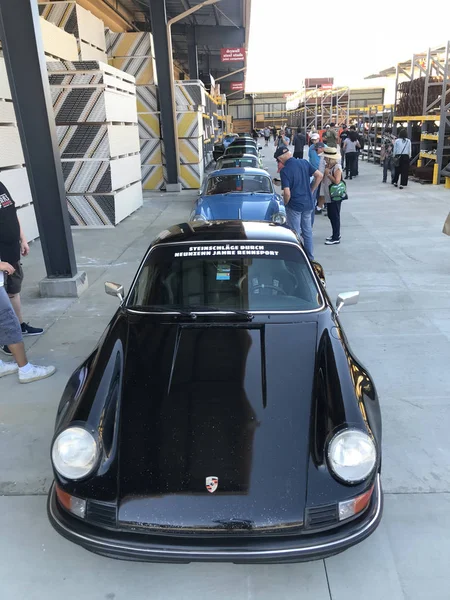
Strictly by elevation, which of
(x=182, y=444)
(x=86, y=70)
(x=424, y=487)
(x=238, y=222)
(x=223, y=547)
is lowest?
(x=424, y=487)

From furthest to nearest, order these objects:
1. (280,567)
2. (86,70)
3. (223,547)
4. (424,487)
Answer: (86,70) < (424,487) < (280,567) < (223,547)

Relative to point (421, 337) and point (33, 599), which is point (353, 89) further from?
point (33, 599)

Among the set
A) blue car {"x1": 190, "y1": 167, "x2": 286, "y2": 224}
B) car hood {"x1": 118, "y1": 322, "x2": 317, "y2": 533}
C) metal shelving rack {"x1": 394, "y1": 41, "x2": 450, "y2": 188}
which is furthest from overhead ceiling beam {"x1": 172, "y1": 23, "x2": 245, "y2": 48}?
car hood {"x1": 118, "y1": 322, "x2": 317, "y2": 533}

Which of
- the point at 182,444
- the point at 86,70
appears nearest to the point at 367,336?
the point at 182,444

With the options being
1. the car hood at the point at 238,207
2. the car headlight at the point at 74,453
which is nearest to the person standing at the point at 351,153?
the car hood at the point at 238,207

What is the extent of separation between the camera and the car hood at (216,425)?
210 centimetres

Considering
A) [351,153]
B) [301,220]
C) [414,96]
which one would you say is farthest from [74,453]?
[414,96]

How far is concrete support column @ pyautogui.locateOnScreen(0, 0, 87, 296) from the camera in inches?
218

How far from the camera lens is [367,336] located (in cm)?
502

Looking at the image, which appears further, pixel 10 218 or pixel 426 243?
pixel 426 243

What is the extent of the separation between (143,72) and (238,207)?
11.0m

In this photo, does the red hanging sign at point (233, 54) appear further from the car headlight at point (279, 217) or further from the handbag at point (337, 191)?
the car headlight at point (279, 217)

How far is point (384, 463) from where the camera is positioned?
315 centimetres

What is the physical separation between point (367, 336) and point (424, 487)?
7.31 ft
